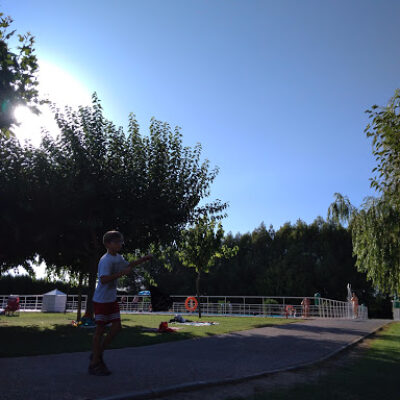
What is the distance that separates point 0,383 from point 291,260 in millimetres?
43706

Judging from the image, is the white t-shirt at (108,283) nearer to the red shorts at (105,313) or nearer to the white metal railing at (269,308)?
the red shorts at (105,313)

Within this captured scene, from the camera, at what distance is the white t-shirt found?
15.8 ft

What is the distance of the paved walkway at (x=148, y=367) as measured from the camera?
390 centimetres

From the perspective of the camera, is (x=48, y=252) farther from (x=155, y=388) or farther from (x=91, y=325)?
(x=155, y=388)

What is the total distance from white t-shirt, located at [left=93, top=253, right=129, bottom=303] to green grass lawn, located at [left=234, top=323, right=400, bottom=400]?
82.8 inches

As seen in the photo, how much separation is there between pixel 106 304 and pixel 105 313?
0.11 meters

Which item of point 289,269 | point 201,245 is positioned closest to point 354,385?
point 201,245

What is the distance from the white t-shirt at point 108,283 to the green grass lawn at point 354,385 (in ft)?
6.90

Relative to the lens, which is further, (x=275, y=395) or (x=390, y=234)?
(x=390, y=234)

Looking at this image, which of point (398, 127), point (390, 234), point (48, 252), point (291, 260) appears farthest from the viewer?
point (291, 260)

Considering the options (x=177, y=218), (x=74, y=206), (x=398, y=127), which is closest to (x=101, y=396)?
(x=398, y=127)

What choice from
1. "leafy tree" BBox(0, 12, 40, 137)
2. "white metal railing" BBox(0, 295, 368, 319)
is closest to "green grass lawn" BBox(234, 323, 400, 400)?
"leafy tree" BBox(0, 12, 40, 137)

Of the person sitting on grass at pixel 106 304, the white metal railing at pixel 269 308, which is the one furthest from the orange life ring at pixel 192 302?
the person sitting on grass at pixel 106 304

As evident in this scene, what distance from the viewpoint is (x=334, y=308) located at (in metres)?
24.4
